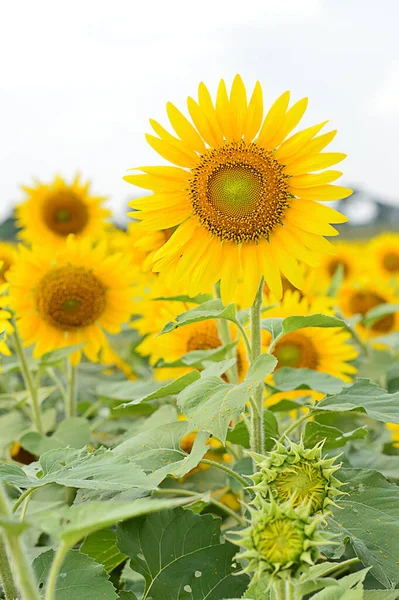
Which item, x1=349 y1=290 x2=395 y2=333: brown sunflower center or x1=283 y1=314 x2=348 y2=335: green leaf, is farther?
x1=349 y1=290 x2=395 y2=333: brown sunflower center

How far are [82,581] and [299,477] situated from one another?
471 mm

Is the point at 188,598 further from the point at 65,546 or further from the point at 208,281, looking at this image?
the point at 208,281

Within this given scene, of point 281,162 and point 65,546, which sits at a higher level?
point 281,162

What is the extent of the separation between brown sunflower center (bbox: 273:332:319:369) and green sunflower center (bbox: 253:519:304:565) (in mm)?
1687

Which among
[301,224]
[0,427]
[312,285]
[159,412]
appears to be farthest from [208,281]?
[312,285]

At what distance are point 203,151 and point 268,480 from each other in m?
0.91

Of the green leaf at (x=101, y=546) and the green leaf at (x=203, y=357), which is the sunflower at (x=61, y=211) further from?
the green leaf at (x=101, y=546)

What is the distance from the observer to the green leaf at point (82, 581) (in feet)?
4.05

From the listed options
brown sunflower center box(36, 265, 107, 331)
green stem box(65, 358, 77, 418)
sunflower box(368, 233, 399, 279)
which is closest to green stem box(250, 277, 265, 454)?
green stem box(65, 358, 77, 418)

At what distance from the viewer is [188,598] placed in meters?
1.37

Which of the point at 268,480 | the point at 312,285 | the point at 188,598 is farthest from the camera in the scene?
the point at 312,285

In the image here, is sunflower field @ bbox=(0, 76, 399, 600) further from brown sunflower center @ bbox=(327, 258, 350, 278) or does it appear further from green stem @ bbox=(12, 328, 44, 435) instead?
brown sunflower center @ bbox=(327, 258, 350, 278)

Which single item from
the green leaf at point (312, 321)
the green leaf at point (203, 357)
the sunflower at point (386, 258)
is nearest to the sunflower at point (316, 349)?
the green leaf at point (203, 357)

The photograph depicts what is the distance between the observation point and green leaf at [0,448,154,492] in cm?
111
